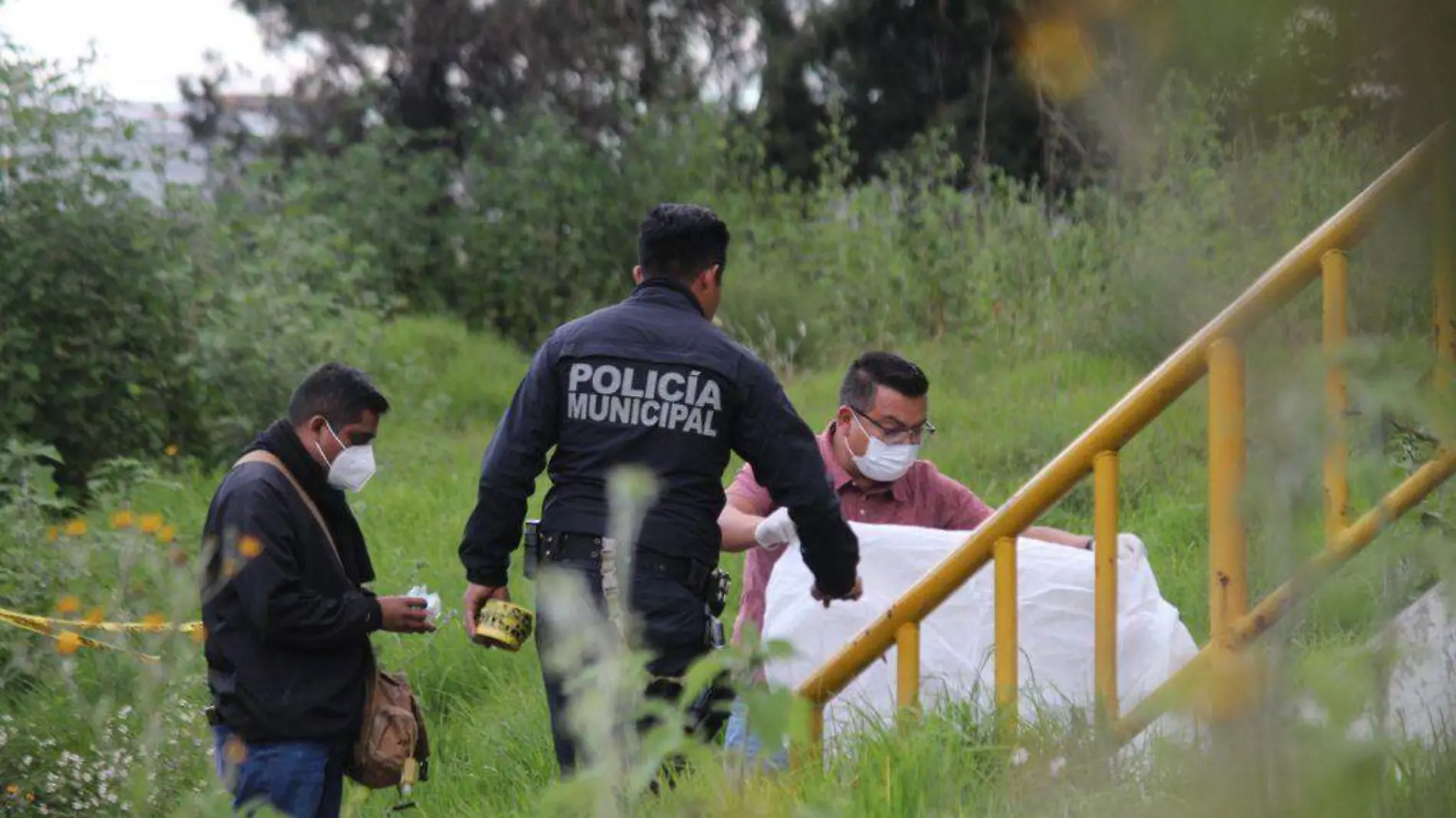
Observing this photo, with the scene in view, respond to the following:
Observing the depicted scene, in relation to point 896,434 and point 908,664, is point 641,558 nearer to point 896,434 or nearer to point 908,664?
point 908,664

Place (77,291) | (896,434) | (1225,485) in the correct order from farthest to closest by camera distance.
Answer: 1. (77,291)
2. (896,434)
3. (1225,485)

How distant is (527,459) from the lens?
4254 millimetres

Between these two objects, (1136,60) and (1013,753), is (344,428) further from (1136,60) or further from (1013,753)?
(1136,60)

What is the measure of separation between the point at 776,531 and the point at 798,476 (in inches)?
8.6

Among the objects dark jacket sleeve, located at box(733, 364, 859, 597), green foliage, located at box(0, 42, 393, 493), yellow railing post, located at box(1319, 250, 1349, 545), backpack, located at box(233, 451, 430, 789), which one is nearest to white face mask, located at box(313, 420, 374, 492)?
backpack, located at box(233, 451, 430, 789)

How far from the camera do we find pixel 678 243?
171 inches

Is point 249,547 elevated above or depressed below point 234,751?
above

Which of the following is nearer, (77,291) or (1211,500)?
(1211,500)

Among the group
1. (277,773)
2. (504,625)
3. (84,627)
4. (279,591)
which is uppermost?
(279,591)

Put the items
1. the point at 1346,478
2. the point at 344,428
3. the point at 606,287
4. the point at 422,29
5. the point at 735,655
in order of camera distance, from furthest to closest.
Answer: the point at 422,29 → the point at 606,287 → the point at 344,428 → the point at 1346,478 → the point at 735,655

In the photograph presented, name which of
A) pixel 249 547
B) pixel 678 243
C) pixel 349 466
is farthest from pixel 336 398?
pixel 678 243

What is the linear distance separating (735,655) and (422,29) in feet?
60.4

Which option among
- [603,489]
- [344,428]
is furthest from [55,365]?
[603,489]

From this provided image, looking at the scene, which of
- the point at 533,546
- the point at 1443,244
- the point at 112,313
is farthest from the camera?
the point at 112,313
